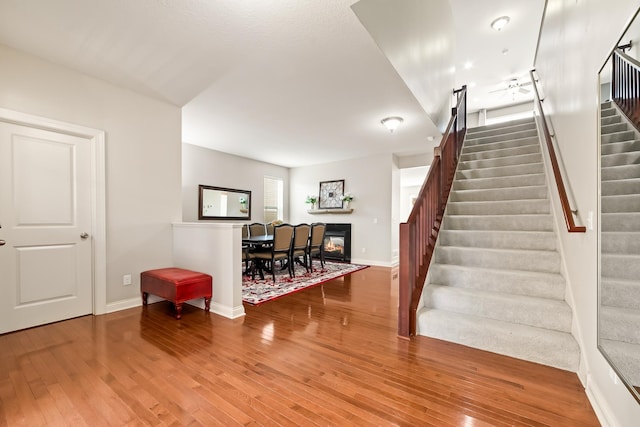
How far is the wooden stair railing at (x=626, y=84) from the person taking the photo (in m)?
1.18

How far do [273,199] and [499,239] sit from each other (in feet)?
19.1

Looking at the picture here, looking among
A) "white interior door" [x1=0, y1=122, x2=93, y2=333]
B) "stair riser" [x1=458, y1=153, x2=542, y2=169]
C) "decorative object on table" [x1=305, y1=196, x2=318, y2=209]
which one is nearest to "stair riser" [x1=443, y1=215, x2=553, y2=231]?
"stair riser" [x1=458, y1=153, x2=542, y2=169]

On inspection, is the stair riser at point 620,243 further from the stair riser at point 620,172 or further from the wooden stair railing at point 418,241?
the wooden stair railing at point 418,241

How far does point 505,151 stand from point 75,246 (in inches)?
230

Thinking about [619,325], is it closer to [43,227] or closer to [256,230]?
[43,227]

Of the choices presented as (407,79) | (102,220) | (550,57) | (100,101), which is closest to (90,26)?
(100,101)

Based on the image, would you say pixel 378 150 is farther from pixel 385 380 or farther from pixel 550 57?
pixel 385 380

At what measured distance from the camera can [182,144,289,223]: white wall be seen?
561 centimetres

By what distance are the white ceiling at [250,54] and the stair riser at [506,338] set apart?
256 cm

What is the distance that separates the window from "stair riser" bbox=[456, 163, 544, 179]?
4863mm

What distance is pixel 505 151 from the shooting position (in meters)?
4.28

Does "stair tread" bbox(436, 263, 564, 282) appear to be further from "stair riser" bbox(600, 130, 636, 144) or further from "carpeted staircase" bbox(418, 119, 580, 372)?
"stair riser" bbox(600, 130, 636, 144)

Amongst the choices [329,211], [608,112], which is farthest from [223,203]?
[608,112]

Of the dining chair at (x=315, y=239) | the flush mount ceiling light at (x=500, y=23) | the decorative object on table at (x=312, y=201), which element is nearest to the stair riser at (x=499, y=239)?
the dining chair at (x=315, y=239)
